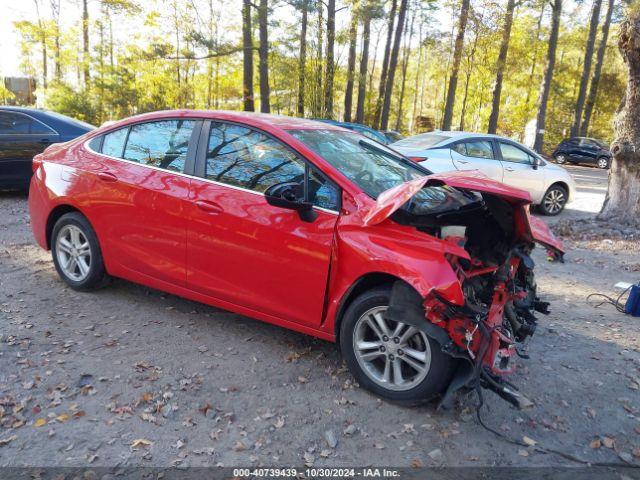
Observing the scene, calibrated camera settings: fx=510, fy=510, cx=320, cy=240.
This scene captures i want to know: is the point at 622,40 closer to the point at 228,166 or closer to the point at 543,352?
the point at 543,352

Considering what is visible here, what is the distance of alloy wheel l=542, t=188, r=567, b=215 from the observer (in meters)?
11.1

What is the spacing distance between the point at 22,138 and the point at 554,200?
1067cm

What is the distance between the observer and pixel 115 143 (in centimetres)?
462

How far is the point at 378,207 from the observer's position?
3.29m

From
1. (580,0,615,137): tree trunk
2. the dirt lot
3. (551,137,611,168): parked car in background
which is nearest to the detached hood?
the dirt lot

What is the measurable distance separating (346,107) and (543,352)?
26002mm

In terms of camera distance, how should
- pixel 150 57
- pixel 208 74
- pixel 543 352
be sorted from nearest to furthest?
pixel 543 352 < pixel 150 57 < pixel 208 74

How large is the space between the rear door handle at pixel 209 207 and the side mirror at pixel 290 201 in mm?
481

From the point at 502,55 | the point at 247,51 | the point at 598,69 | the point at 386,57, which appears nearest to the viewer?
the point at 247,51

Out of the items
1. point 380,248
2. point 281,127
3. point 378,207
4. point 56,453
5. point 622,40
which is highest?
point 622,40

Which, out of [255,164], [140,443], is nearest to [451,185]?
[255,164]

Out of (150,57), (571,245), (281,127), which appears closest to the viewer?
(281,127)

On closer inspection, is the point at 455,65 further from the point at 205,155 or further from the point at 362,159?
the point at 205,155

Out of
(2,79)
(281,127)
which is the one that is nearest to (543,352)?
(281,127)
